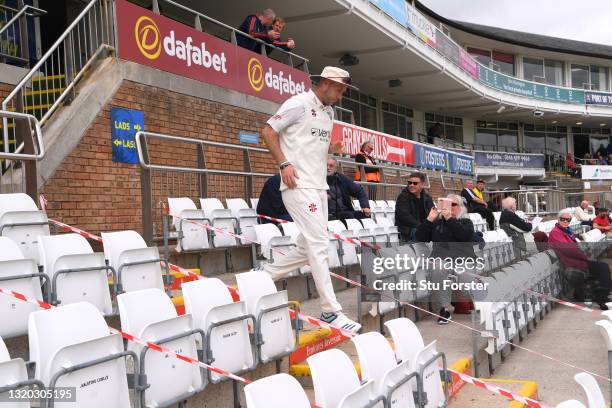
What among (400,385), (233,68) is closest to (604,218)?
(233,68)

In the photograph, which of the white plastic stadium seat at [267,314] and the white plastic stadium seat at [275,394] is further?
the white plastic stadium seat at [267,314]

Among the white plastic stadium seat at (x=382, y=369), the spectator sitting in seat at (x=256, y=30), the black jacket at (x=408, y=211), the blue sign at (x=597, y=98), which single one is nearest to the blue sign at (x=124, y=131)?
the spectator sitting in seat at (x=256, y=30)

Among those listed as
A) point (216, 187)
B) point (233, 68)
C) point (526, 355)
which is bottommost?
point (526, 355)

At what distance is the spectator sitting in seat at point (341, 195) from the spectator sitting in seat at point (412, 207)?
2.60 feet

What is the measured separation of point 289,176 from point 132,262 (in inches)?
51.2

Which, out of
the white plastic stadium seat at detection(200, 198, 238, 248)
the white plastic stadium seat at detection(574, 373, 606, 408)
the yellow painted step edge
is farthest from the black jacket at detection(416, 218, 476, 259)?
the yellow painted step edge

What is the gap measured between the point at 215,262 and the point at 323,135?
120 inches

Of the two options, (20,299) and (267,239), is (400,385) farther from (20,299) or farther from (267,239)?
(267,239)

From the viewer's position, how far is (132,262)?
4.62 m

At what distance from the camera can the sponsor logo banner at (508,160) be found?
1186 inches

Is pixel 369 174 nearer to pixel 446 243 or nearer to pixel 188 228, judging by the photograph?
pixel 446 243

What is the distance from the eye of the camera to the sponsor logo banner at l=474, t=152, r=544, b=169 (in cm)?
3012

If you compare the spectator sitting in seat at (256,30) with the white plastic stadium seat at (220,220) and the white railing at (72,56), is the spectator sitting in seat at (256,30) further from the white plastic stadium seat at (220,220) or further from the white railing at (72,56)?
the white plastic stadium seat at (220,220)

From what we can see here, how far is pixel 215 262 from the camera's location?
7.34 metres
